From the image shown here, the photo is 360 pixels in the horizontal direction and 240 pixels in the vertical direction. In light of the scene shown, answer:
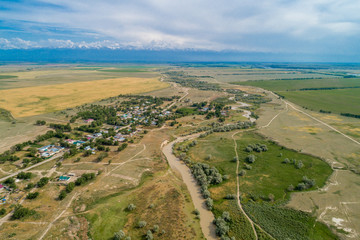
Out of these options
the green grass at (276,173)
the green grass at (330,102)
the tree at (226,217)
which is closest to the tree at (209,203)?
the tree at (226,217)

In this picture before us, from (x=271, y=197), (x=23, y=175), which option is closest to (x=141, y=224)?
(x=271, y=197)

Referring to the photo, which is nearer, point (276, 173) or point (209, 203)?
point (209, 203)

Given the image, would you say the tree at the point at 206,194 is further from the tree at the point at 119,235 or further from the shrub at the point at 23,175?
the shrub at the point at 23,175

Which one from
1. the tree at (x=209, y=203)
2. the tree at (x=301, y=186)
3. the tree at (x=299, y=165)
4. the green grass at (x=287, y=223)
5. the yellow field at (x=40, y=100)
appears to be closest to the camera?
the green grass at (x=287, y=223)

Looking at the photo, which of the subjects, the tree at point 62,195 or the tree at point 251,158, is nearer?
the tree at point 62,195

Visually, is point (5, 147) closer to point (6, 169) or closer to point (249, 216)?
point (6, 169)

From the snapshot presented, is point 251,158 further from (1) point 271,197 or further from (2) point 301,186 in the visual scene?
(1) point 271,197

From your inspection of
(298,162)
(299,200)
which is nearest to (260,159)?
(298,162)

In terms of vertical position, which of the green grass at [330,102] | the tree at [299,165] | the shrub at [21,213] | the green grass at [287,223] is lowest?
the shrub at [21,213]

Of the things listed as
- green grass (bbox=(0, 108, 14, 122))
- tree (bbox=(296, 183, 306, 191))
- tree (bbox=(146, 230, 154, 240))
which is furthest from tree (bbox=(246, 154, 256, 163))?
green grass (bbox=(0, 108, 14, 122))
